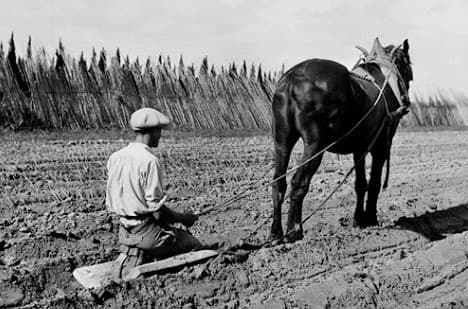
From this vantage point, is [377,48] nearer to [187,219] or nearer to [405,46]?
[405,46]

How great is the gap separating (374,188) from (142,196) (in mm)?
3931

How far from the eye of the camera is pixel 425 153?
53.1 feet

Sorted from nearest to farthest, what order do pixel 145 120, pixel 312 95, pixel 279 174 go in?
1. pixel 145 120
2. pixel 312 95
3. pixel 279 174

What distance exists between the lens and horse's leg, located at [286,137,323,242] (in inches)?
246

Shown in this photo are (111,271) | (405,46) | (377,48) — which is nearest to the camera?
(111,271)

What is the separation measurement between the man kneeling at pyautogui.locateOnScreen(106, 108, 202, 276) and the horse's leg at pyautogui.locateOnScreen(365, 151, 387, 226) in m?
3.40

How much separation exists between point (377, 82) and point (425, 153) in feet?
30.7

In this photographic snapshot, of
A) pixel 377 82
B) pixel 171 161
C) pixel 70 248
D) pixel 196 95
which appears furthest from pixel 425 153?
pixel 70 248

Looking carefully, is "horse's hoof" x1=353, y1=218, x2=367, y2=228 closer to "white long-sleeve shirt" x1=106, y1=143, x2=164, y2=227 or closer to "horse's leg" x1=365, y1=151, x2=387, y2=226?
"horse's leg" x1=365, y1=151, x2=387, y2=226

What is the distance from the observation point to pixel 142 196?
4555 mm

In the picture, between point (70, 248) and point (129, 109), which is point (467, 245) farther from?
point (129, 109)

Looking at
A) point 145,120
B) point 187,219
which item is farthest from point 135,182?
point 187,219

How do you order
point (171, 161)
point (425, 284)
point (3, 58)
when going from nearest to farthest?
point (425, 284), point (171, 161), point (3, 58)

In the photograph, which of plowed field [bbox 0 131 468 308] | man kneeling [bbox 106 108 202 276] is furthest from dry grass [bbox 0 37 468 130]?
man kneeling [bbox 106 108 202 276]
